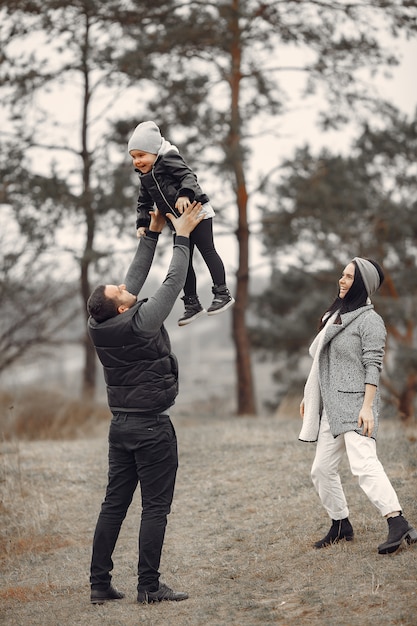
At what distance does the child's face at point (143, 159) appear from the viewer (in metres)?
5.50

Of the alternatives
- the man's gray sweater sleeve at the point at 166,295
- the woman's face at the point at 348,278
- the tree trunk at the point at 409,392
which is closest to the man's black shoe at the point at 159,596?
the man's gray sweater sleeve at the point at 166,295

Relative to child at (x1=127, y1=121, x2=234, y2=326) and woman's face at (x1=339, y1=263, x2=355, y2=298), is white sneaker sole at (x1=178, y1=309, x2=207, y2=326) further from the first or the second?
woman's face at (x1=339, y1=263, x2=355, y2=298)

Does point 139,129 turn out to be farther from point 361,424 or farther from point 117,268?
point 117,268

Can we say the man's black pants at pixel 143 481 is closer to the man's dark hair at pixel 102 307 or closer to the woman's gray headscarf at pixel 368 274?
the man's dark hair at pixel 102 307

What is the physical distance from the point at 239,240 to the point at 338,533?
12735 mm

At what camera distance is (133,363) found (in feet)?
17.0

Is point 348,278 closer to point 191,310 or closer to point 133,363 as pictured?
point 191,310

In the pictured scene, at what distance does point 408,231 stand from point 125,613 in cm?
1708

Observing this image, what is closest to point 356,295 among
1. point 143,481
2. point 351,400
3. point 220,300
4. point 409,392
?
point 351,400

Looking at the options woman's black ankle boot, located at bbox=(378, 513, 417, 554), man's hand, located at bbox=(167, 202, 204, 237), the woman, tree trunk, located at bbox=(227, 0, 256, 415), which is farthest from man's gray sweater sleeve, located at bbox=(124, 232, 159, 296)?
tree trunk, located at bbox=(227, 0, 256, 415)

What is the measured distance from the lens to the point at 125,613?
513cm

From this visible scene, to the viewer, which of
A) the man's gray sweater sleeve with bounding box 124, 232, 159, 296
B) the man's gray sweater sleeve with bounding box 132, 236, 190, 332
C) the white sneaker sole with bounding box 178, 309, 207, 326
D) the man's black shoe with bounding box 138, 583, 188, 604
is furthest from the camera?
the white sneaker sole with bounding box 178, 309, 207, 326

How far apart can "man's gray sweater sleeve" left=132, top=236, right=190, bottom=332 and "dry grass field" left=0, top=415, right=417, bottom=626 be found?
5.76ft

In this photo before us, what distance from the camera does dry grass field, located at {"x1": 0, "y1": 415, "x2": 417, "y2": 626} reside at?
4.93 metres
